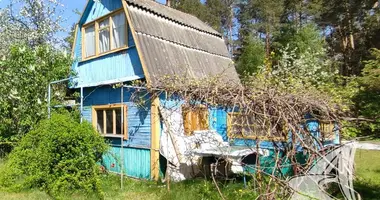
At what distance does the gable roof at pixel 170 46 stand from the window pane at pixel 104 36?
143 centimetres

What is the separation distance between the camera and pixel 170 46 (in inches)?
390

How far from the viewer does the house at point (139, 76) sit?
8.40 m

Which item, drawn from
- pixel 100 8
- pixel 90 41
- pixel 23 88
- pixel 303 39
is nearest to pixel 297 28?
pixel 303 39

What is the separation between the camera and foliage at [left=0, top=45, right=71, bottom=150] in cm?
1076

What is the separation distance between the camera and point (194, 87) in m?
5.73

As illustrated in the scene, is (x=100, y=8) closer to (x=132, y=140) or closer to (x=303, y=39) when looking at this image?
(x=132, y=140)

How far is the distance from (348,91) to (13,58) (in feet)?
36.4

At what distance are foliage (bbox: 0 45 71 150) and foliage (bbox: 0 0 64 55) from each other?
697cm

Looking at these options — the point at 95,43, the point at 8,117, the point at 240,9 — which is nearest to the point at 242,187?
the point at 95,43

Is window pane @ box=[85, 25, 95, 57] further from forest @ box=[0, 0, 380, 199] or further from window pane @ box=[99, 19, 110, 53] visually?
forest @ box=[0, 0, 380, 199]

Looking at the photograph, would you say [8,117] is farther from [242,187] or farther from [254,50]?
[254,50]

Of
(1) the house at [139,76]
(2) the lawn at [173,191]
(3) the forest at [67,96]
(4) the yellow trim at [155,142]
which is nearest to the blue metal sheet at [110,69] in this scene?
(1) the house at [139,76]

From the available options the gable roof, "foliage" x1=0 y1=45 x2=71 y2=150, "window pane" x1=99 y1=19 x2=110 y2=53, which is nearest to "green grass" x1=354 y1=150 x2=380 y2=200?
the gable roof

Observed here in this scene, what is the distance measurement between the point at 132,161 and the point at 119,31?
408 centimetres
